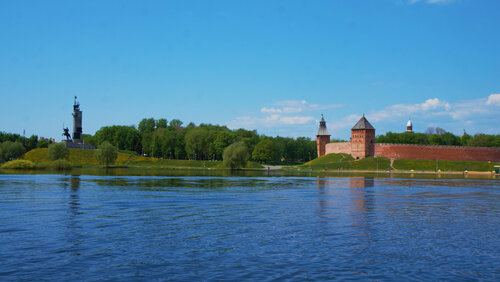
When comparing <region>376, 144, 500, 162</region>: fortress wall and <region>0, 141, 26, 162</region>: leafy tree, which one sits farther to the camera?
<region>376, 144, 500, 162</region>: fortress wall

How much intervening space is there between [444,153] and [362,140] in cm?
2097

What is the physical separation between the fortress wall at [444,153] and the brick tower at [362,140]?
5.22 meters

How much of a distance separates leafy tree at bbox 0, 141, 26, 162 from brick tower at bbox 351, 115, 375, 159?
86.1 m

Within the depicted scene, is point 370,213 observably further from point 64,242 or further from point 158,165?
point 158,165

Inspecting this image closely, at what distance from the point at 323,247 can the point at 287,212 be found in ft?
29.2

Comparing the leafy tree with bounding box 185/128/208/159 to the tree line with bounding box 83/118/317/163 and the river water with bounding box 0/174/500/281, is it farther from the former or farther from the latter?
the river water with bounding box 0/174/500/281

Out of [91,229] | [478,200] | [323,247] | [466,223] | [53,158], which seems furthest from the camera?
[53,158]

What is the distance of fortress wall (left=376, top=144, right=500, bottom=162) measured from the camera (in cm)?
11319

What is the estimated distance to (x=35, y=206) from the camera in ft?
79.2

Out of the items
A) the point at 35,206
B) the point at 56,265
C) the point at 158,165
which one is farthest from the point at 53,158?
the point at 56,265

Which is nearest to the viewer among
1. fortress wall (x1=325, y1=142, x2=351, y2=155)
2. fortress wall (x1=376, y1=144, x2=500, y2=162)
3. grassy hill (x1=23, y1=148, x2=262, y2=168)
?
grassy hill (x1=23, y1=148, x2=262, y2=168)

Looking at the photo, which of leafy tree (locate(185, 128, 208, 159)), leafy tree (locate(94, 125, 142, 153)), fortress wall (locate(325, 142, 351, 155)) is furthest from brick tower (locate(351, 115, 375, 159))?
leafy tree (locate(94, 125, 142, 153))

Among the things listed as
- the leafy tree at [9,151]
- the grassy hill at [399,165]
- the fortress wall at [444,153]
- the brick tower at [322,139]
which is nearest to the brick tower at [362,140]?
the grassy hill at [399,165]

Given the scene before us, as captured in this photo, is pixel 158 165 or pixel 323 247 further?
pixel 158 165
